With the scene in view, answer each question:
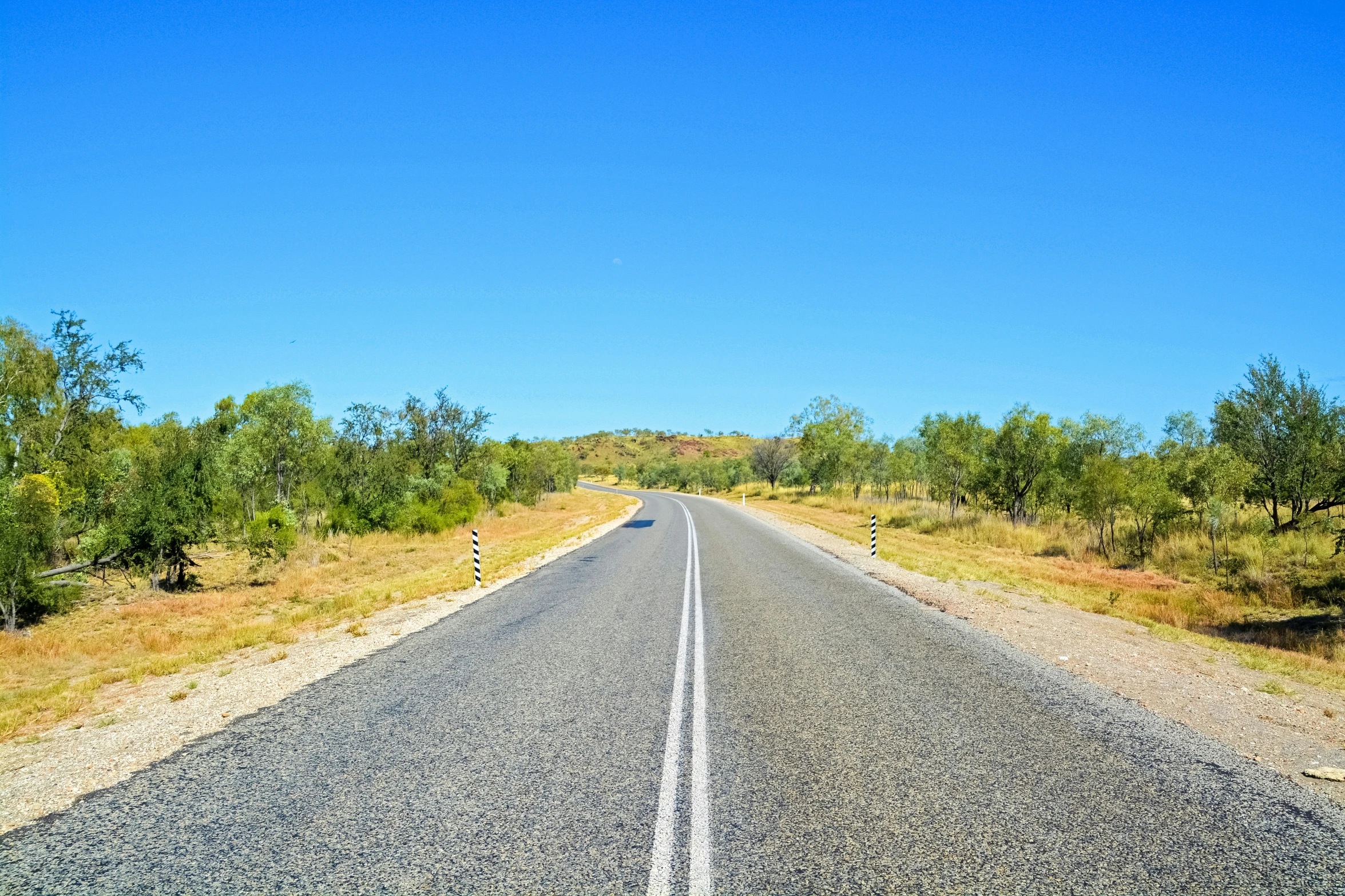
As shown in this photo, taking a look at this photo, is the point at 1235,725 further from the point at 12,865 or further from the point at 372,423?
the point at 372,423

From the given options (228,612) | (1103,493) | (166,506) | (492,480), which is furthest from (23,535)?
(1103,493)

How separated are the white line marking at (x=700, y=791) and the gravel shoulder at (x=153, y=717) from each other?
13.5ft

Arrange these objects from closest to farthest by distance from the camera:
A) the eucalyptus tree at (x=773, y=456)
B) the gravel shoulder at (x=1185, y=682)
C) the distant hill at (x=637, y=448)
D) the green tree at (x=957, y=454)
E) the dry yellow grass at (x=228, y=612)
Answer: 1. the gravel shoulder at (x=1185, y=682)
2. the dry yellow grass at (x=228, y=612)
3. the green tree at (x=957, y=454)
4. the eucalyptus tree at (x=773, y=456)
5. the distant hill at (x=637, y=448)

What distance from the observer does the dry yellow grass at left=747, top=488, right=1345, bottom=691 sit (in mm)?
11422

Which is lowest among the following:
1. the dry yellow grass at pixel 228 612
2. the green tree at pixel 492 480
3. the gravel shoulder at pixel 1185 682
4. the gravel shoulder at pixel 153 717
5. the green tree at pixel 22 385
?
the dry yellow grass at pixel 228 612

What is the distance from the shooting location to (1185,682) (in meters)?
7.77

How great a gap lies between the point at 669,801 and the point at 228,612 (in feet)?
57.7

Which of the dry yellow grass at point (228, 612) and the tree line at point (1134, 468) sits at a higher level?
the tree line at point (1134, 468)

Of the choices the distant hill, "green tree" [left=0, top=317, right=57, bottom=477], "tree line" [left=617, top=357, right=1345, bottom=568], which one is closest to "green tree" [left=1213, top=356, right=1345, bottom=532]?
"tree line" [left=617, top=357, right=1345, bottom=568]

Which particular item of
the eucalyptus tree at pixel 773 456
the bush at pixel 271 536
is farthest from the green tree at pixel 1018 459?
the eucalyptus tree at pixel 773 456

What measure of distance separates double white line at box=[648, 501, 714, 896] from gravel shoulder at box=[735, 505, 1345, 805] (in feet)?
13.5

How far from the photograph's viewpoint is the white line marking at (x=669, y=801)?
3.56 metres

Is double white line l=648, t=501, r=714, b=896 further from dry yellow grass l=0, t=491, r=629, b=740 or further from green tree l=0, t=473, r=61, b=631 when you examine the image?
green tree l=0, t=473, r=61, b=631

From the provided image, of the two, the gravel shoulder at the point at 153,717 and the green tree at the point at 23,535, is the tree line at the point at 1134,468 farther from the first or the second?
the green tree at the point at 23,535
